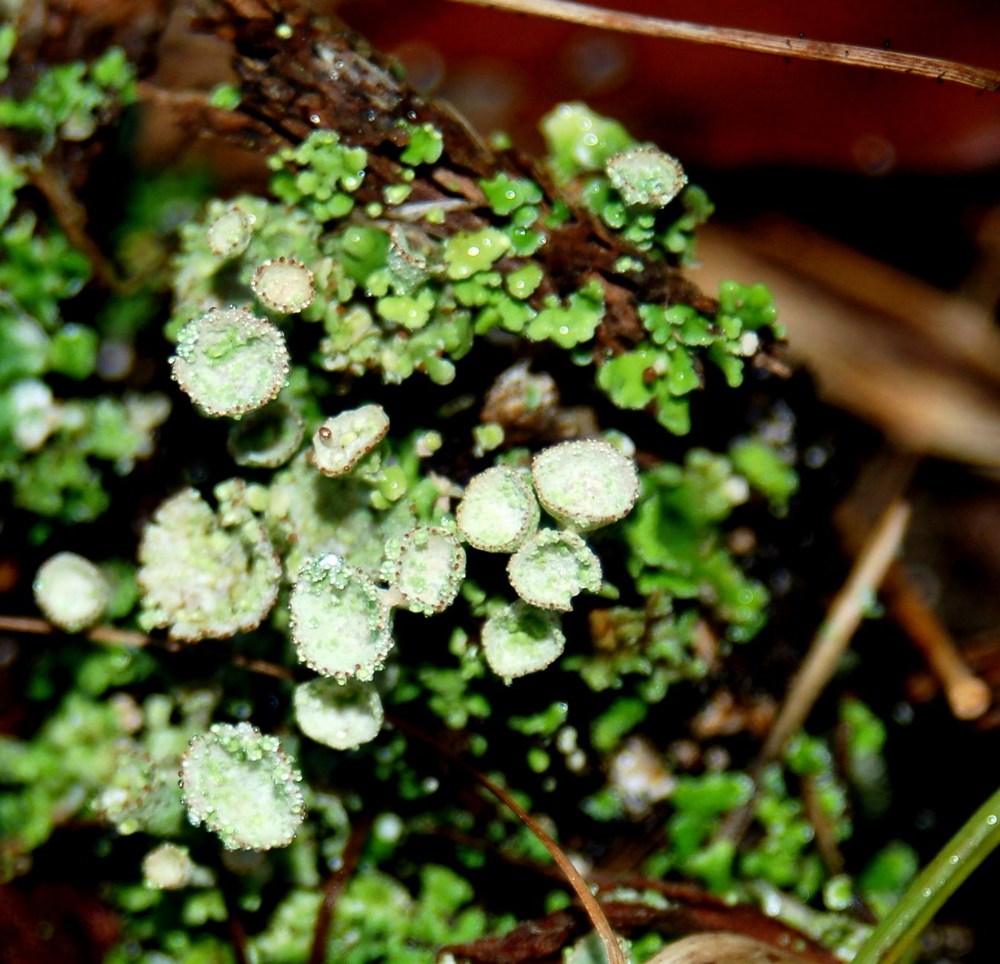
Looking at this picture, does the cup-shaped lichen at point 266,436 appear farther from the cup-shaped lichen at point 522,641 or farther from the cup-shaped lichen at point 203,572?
the cup-shaped lichen at point 522,641

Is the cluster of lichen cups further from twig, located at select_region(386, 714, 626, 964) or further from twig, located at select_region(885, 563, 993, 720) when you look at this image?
twig, located at select_region(885, 563, 993, 720)

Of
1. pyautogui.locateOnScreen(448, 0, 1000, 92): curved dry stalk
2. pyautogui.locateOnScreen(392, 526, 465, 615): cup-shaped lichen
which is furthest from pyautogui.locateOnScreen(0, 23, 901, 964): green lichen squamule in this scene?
pyautogui.locateOnScreen(448, 0, 1000, 92): curved dry stalk

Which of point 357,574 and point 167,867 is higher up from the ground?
point 357,574

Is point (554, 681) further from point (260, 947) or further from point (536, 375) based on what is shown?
point (260, 947)

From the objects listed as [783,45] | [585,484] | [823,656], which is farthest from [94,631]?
[783,45]

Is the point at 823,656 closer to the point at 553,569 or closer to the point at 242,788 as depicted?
the point at 553,569

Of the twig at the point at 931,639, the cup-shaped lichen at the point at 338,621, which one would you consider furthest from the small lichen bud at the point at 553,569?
the twig at the point at 931,639
